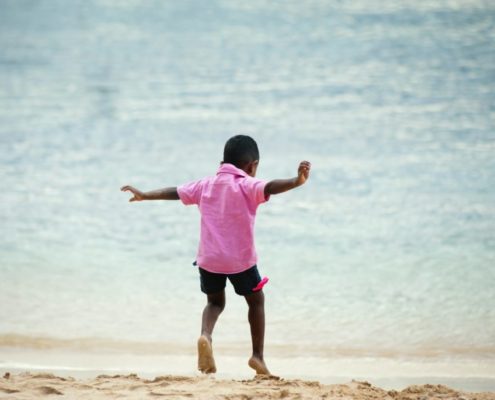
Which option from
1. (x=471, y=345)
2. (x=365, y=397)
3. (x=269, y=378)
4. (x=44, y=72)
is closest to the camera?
(x=365, y=397)

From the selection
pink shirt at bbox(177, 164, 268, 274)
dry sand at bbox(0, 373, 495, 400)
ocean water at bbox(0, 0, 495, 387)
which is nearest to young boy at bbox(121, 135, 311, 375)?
pink shirt at bbox(177, 164, 268, 274)

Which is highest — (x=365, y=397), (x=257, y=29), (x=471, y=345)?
(x=257, y=29)

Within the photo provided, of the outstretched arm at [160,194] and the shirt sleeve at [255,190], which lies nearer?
the shirt sleeve at [255,190]

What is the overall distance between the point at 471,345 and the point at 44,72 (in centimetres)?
1552

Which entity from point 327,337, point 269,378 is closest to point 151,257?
point 327,337

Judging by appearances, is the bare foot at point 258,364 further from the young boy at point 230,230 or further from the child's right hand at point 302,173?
the child's right hand at point 302,173

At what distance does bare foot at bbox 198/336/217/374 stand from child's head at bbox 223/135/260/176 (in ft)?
2.74

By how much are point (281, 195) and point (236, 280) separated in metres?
5.54

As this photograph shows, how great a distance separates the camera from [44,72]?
2002 centimetres

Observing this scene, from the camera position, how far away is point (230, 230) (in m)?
4.47

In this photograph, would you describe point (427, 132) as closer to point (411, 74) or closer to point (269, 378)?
point (411, 74)

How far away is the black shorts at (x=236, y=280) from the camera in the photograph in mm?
4520

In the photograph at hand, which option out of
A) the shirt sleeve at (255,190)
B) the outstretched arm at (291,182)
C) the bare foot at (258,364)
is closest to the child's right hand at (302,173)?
the outstretched arm at (291,182)

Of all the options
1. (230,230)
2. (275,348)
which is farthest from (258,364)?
(275,348)
